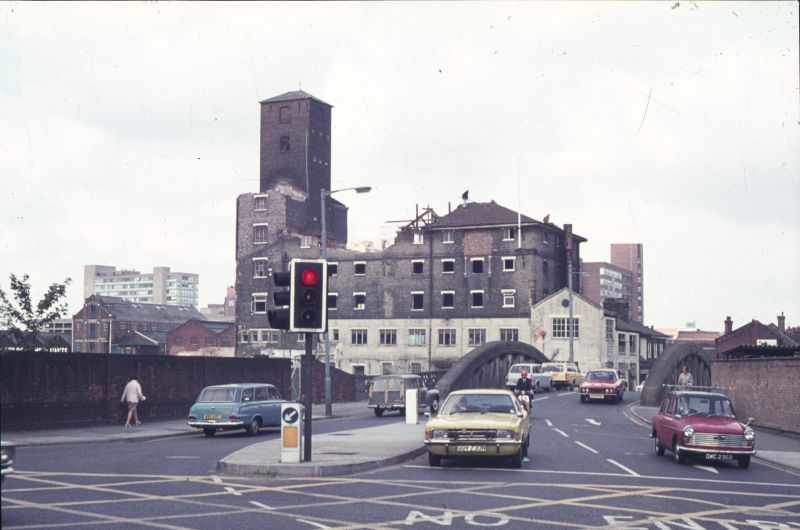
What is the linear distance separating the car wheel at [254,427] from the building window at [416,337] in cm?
6098

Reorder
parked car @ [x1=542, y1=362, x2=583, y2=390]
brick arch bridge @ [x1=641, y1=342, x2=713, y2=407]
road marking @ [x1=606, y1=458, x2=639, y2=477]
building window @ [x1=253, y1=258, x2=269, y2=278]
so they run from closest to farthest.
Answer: road marking @ [x1=606, y1=458, x2=639, y2=477], brick arch bridge @ [x1=641, y1=342, x2=713, y2=407], parked car @ [x1=542, y1=362, x2=583, y2=390], building window @ [x1=253, y1=258, x2=269, y2=278]

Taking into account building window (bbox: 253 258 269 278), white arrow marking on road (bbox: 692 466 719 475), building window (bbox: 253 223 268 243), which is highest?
building window (bbox: 253 223 268 243)

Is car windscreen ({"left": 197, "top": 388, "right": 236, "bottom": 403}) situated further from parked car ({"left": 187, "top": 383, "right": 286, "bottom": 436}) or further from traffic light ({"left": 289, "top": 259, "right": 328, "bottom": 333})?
traffic light ({"left": 289, "top": 259, "right": 328, "bottom": 333})

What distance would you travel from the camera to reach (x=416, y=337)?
89688 millimetres

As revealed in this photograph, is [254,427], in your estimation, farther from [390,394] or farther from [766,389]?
[766,389]

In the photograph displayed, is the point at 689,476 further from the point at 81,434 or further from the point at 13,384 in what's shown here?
the point at 13,384

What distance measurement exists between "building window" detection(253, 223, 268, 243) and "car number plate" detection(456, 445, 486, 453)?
76812 mm

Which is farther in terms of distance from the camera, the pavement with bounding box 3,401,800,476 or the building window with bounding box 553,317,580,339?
the building window with bounding box 553,317,580,339

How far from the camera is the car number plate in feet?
60.2

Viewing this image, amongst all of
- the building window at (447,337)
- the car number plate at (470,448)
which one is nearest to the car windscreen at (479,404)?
the car number plate at (470,448)

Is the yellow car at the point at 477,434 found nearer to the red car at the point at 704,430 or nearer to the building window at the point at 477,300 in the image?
the red car at the point at 704,430

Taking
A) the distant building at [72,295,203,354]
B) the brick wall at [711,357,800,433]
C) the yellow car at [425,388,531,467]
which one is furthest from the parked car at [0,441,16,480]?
the distant building at [72,295,203,354]

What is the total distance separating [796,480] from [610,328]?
6746cm

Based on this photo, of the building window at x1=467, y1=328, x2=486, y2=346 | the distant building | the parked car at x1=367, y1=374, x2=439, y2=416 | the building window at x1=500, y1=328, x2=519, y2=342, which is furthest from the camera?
the distant building
